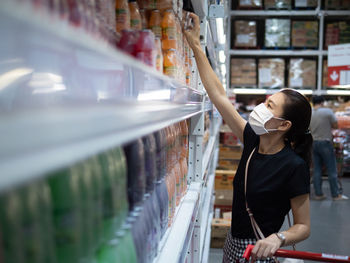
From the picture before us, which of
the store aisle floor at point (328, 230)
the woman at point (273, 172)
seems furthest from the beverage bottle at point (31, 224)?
the store aisle floor at point (328, 230)

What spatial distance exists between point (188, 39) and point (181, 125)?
418 mm

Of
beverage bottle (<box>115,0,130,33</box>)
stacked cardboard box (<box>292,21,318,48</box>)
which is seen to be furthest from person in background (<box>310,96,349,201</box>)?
beverage bottle (<box>115,0,130,33</box>)

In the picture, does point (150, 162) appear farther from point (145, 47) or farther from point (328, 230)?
point (328, 230)

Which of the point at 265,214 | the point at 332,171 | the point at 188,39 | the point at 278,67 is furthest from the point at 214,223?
the point at 278,67

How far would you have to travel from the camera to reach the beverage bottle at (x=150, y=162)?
0.99 m

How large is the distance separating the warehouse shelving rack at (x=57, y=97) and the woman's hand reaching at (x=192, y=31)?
1.16 meters

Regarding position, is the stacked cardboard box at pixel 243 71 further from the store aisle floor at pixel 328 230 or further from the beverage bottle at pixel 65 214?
the beverage bottle at pixel 65 214

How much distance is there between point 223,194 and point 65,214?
385cm

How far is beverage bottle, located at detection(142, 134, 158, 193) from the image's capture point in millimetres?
987

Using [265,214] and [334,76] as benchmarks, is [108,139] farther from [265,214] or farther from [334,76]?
[334,76]

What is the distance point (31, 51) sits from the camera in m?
0.31

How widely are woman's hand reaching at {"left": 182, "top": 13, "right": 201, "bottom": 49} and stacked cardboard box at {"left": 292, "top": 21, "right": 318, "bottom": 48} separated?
6.31 meters

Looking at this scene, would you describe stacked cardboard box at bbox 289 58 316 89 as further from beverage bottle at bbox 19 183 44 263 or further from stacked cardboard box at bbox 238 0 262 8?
beverage bottle at bbox 19 183 44 263

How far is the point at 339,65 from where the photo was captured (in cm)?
552
